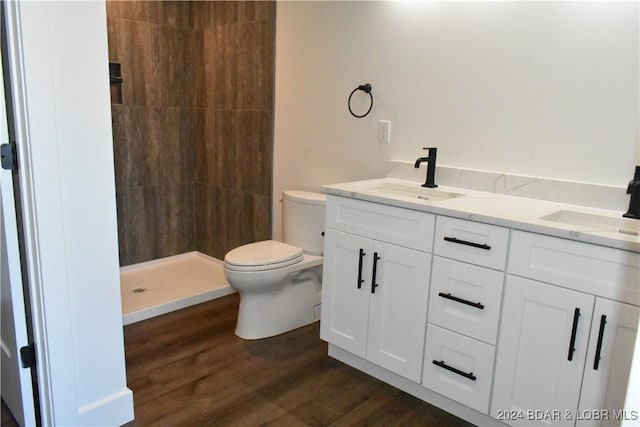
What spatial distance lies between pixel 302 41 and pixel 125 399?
7.18 feet

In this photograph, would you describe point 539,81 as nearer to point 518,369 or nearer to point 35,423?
point 518,369

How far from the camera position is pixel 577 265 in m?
1.64

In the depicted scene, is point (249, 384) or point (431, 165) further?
point (431, 165)

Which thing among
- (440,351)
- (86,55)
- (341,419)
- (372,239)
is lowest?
(341,419)

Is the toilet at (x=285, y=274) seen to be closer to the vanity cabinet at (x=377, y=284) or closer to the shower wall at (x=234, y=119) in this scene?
the vanity cabinet at (x=377, y=284)

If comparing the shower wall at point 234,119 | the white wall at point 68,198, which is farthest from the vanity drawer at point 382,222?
the shower wall at point 234,119

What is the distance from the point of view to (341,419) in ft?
6.75

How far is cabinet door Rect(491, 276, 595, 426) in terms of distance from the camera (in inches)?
65.5

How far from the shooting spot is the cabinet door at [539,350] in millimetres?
1663

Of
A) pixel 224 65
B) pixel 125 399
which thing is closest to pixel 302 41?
pixel 224 65

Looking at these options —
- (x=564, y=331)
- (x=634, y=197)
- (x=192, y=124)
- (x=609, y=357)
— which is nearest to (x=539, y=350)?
(x=564, y=331)

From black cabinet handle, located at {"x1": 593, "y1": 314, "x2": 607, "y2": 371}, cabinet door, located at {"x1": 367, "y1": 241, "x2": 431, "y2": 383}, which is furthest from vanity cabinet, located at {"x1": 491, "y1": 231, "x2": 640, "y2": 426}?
cabinet door, located at {"x1": 367, "y1": 241, "x2": 431, "y2": 383}

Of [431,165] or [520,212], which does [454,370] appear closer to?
[520,212]

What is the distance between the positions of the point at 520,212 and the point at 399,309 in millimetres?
648
